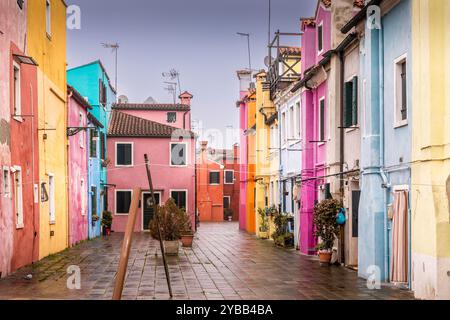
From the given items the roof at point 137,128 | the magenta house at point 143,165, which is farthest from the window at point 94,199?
the roof at point 137,128

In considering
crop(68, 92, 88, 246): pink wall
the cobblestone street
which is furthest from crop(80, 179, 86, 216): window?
the cobblestone street

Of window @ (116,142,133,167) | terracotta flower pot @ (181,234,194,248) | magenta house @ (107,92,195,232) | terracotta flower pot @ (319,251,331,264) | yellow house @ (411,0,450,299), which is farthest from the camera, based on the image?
window @ (116,142,133,167)

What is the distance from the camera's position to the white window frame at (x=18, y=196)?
1741 cm

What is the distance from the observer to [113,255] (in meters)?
23.6

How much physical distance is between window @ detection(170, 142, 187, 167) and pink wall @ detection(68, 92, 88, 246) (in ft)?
41.8

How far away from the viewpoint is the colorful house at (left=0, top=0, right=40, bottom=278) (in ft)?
53.1

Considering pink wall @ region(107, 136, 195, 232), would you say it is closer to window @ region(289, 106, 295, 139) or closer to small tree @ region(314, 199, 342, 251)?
window @ region(289, 106, 295, 139)

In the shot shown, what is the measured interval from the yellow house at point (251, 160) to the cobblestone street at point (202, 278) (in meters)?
16.8

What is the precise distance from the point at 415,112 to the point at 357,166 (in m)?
5.58

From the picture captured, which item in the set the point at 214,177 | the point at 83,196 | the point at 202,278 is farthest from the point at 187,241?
the point at 214,177

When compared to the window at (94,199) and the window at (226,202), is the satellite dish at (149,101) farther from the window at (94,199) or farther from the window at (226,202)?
the window at (226,202)

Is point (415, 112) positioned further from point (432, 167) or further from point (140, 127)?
point (140, 127)
